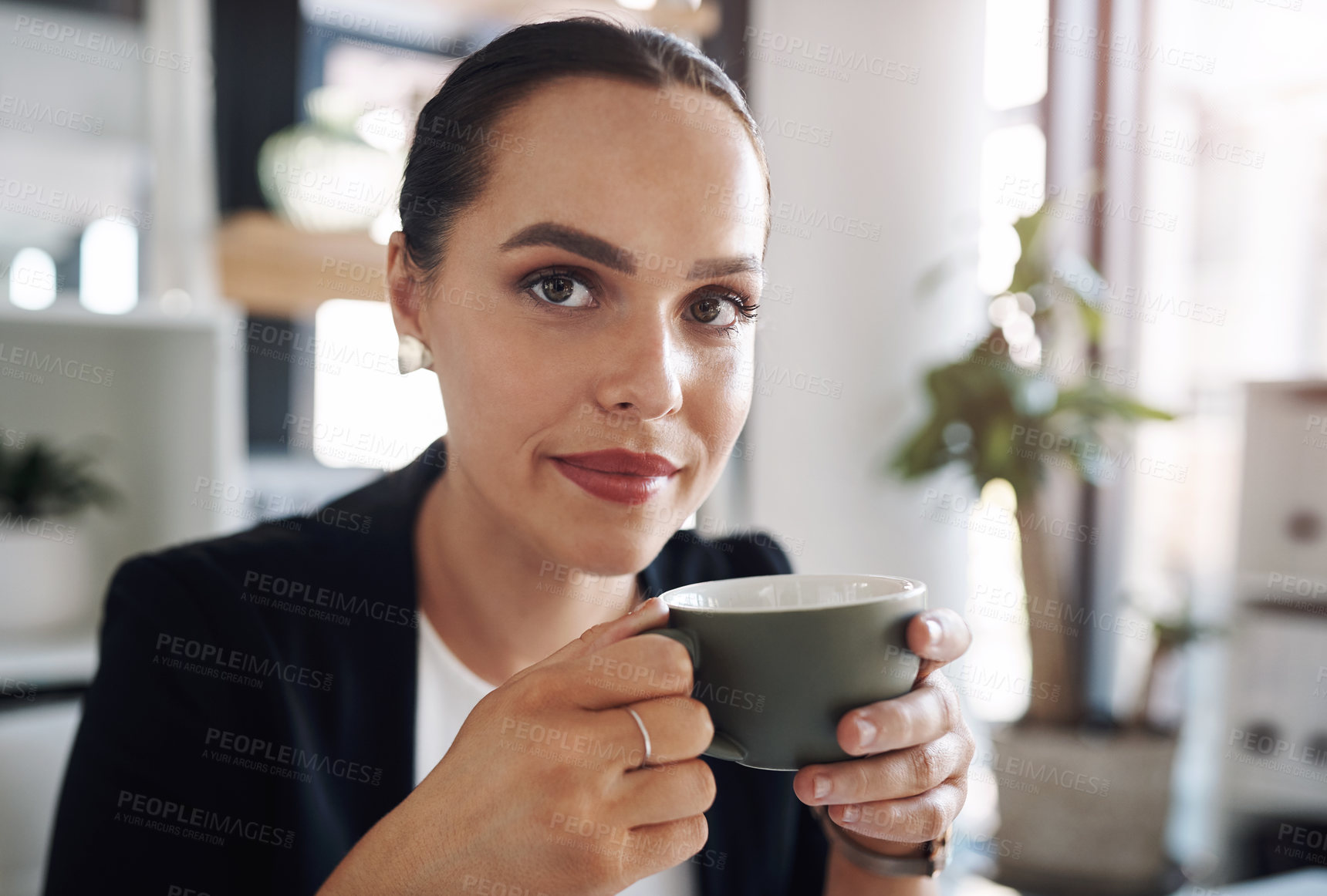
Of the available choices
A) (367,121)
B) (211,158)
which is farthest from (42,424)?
(367,121)

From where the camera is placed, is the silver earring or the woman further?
the silver earring

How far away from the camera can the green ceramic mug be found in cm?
52

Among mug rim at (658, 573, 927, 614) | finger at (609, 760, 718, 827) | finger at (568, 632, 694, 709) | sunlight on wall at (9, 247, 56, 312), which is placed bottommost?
finger at (609, 760, 718, 827)

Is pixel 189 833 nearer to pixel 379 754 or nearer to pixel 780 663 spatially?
pixel 379 754

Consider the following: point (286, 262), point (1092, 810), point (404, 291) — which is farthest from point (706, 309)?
point (1092, 810)

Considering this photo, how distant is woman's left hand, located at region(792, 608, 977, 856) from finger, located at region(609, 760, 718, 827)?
0.07 metres

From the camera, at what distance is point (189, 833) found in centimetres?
80

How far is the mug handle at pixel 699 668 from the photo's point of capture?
21.6 inches

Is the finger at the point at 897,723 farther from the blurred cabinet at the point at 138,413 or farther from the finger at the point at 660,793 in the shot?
the blurred cabinet at the point at 138,413

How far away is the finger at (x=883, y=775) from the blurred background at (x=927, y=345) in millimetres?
621

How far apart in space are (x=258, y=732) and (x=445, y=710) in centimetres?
18

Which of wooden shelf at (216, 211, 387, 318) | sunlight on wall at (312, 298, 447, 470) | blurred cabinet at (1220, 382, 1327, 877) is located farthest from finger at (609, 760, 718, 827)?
blurred cabinet at (1220, 382, 1327, 877)

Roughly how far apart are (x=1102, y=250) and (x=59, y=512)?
2687 millimetres

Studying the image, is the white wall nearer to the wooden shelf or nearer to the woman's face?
the wooden shelf
